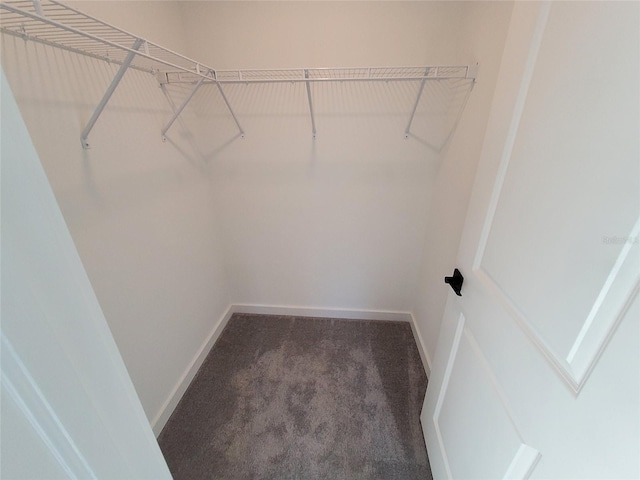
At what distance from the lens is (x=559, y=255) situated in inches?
21.8

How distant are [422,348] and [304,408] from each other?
87 cm

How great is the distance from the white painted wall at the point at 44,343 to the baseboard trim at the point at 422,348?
159 cm

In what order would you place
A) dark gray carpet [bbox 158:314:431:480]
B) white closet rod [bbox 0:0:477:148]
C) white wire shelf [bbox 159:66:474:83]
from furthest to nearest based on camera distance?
1. white wire shelf [bbox 159:66:474:83]
2. dark gray carpet [bbox 158:314:431:480]
3. white closet rod [bbox 0:0:477:148]

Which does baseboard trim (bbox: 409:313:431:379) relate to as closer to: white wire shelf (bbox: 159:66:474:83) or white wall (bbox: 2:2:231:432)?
white wall (bbox: 2:2:231:432)

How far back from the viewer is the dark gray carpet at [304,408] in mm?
1260

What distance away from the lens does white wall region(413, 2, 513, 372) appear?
1.10 m

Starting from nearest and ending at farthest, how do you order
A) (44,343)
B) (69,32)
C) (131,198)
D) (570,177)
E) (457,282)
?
(44,343)
(570,177)
(69,32)
(457,282)
(131,198)

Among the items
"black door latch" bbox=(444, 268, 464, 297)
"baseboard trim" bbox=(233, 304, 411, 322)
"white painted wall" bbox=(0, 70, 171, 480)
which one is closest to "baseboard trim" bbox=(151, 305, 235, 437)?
"baseboard trim" bbox=(233, 304, 411, 322)

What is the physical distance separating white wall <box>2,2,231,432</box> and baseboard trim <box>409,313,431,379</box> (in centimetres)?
150

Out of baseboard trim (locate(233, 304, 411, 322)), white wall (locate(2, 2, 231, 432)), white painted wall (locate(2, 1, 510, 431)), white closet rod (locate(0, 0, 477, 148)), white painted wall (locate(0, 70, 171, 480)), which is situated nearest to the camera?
white painted wall (locate(0, 70, 171, 480))

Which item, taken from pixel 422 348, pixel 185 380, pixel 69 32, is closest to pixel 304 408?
pixel 185 380

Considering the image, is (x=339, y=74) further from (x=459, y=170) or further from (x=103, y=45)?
(x=103, y=45)

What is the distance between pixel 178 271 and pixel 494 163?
159 cm

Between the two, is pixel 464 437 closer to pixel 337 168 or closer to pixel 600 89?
pixel 600 89
